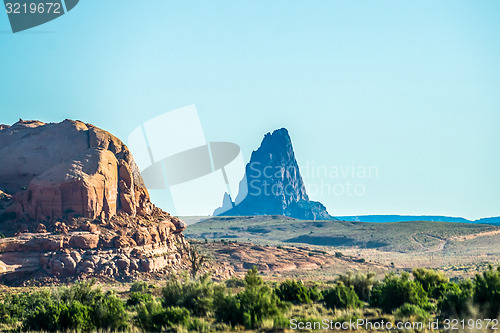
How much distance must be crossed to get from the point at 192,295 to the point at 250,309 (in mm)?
5724

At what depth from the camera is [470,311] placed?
18.5 meters

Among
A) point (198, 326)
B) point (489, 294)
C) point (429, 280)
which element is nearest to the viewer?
point (489, 294)

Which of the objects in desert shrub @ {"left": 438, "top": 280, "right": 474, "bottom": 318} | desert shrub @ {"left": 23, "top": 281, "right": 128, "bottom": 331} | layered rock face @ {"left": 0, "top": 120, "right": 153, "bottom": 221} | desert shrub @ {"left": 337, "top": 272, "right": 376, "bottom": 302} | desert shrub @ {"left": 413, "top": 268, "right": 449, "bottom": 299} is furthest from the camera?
layered rock face @ {"left": 0, "top": 120, "right": 153, "bottom": 221}

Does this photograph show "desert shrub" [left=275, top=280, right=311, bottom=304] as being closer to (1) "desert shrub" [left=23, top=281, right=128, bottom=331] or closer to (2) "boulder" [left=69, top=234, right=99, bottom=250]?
(1) "desert shrub" [left=23, top=281, right=128, bottom=331]

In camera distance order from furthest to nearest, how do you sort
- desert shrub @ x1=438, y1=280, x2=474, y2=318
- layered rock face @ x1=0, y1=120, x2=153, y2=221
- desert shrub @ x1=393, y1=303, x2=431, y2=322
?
1. layered rock face @ x1=0, y1=120, x2=153, y2=221
2. desert shrub @ x1=438, y1=280, x2=474, y2=318
3. desert shrub @ x1=393, y1=303, x2=431, y2=322

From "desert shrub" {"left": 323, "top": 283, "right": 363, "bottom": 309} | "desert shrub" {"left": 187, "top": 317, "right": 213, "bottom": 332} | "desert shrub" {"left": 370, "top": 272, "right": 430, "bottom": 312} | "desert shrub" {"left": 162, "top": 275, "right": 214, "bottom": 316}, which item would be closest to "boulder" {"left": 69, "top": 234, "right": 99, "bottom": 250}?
"desert shrub" {"left": 162, "top": 275, "right": 214, "bottom": 316}

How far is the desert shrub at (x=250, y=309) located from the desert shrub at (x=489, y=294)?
737 cm

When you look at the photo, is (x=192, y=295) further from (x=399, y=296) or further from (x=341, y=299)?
(x=399, y=296)

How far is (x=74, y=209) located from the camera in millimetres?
54812

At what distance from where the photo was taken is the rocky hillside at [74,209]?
49.4m

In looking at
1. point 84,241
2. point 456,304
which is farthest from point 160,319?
point 84,241

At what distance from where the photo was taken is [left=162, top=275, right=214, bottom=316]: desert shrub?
79.3 feet

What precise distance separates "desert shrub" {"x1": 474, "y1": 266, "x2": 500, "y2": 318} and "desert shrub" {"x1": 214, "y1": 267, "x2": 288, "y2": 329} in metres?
7.37

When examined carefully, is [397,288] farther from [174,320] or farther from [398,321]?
[174,320]
